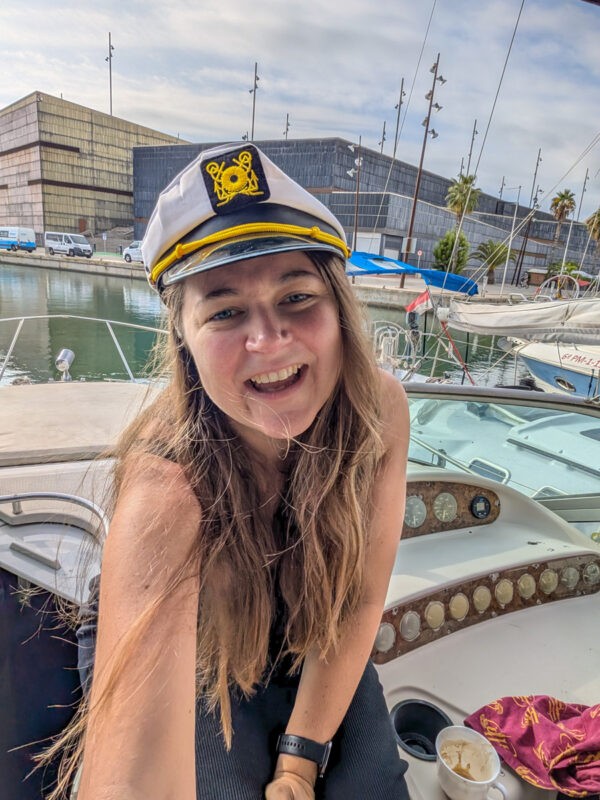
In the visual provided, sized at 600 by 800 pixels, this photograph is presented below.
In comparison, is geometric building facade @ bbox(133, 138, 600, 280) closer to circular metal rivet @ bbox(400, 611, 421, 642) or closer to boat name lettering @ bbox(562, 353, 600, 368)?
boat name lettering @ bbox(562, 353, 600, 368)

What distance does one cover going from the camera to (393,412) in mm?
1343

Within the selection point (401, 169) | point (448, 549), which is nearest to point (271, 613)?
point (448, 549)

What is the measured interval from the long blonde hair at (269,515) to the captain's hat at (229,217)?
74mm

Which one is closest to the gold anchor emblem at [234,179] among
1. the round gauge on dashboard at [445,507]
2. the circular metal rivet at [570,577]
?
the round gauge on dashboard at [445,507]

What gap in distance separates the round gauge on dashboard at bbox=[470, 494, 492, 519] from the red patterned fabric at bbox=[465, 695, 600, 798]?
0.75 metres

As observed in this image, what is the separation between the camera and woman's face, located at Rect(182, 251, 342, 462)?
943mm

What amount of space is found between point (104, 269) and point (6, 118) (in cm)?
3038

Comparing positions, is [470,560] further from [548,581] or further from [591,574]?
[591,574]

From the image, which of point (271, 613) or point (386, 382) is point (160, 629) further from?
point (386, 382)

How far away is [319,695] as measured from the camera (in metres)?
1.19

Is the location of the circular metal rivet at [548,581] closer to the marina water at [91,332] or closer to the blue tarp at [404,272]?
the marina water at [91,332]

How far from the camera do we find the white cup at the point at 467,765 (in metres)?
1.19

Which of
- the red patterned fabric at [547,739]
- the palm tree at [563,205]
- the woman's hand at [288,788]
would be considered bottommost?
the red patterned fabric at [547,739]

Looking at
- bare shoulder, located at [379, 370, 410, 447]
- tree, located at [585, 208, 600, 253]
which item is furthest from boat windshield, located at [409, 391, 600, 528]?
tree, located at [585, 208, 600, 253]
